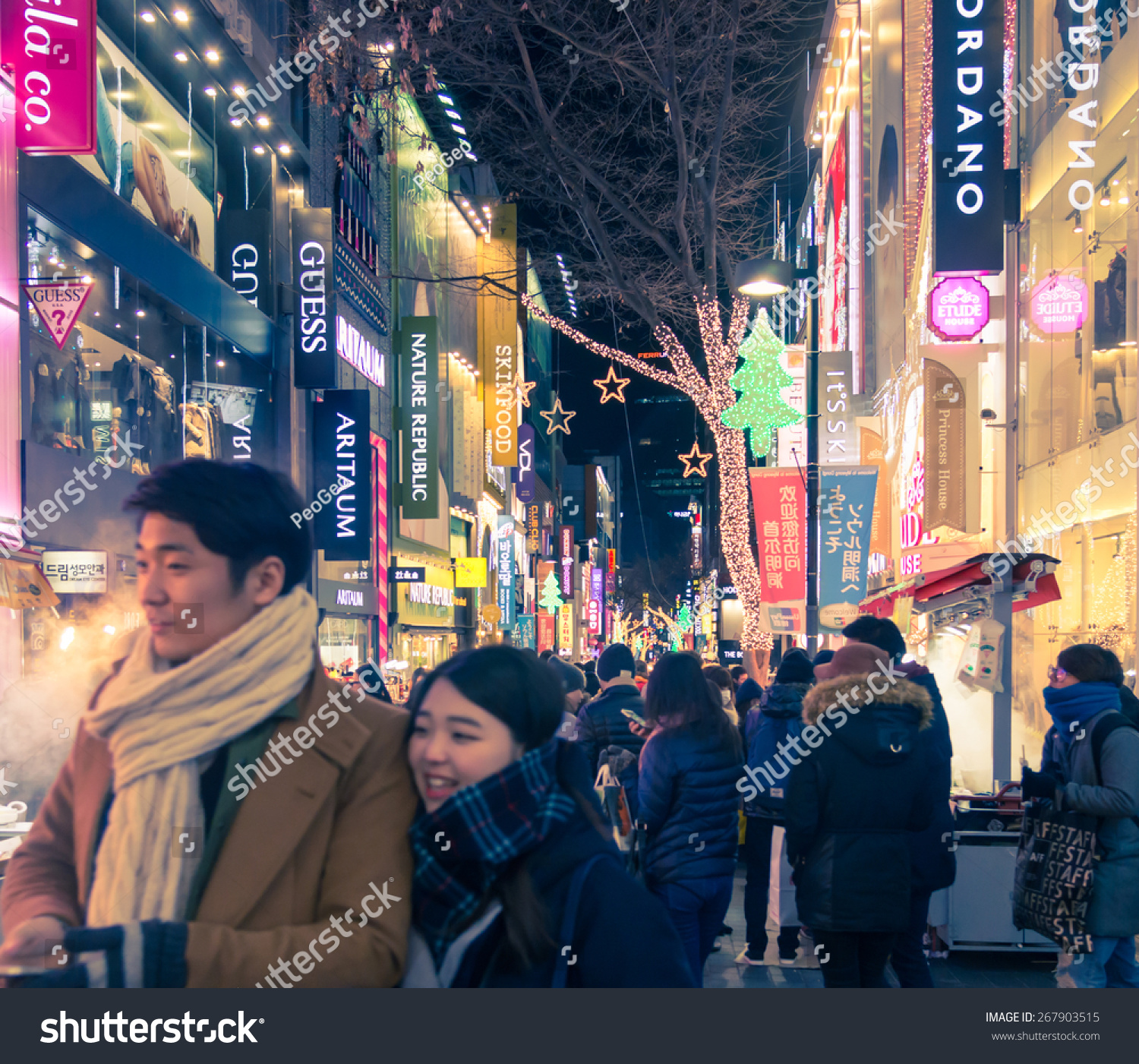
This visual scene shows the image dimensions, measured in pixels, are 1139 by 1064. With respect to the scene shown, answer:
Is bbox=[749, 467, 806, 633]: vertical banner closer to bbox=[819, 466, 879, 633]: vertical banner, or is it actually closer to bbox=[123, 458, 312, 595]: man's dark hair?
bbox=[819, 466, 879, 633]: vertical banner

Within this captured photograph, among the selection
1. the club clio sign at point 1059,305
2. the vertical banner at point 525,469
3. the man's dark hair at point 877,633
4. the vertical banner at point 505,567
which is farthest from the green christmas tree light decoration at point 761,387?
the vertical banner at point 525,469

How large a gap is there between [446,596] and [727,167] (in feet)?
68.8

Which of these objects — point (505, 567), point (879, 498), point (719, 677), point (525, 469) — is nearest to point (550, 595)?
point (525, 469)

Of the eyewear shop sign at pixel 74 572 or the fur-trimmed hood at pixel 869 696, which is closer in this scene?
the fur-trimmed hood at pixel 869 696

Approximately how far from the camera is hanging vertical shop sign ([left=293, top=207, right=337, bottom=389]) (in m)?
18.5

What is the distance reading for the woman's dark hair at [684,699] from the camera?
18.4ft

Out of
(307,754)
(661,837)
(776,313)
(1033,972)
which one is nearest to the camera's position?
(307,754)

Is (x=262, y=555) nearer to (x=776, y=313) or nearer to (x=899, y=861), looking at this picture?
(x=899, y=861)

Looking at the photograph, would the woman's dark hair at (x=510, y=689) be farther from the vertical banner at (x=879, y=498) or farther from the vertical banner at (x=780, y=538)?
the vertical banner at (x=879, y=498)

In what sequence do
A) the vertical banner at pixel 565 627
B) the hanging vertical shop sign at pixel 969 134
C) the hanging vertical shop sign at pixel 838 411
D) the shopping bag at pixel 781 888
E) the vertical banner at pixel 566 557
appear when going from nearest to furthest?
1. the shopping bag at pixel 781 888
2. the hanging vertical shop sign at pixel 969 134
3. the hanging vertical shop sign at pixel 838 411
4. the vertical banner at pixel 565 627
5. the vertical banner at pixel 566 557

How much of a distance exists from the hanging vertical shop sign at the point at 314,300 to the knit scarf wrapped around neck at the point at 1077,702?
49.9 ft

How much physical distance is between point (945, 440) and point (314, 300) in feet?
35.6

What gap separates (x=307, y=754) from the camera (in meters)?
1.84

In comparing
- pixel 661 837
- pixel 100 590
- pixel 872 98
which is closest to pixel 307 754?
pixel 661 837
